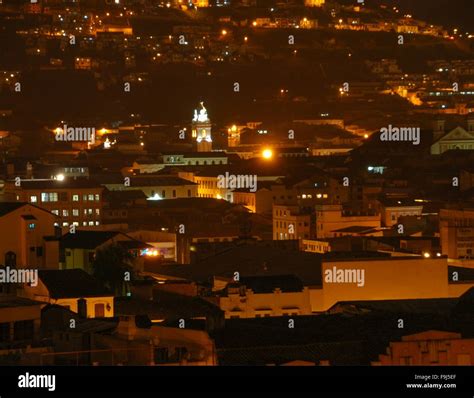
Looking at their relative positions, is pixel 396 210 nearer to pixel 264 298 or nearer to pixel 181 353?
pixel 264 298

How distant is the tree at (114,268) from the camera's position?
2298 centimetres

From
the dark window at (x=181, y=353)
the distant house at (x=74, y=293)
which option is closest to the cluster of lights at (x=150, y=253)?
the distant house at (x=74, y=293)

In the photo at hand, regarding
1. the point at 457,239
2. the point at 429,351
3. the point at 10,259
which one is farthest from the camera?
the point at 457,239

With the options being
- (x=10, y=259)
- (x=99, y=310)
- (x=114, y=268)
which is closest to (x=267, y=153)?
(x=10, y=259)

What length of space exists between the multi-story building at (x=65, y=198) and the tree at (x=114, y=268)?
11.9 m

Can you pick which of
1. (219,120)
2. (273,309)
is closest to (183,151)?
(219,120)

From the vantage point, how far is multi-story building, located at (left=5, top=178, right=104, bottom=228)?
3744 cm

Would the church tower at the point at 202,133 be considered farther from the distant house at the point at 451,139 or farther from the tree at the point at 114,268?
the tree at the point at 114,268

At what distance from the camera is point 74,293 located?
64.2 ft

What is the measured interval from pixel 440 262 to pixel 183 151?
35.9 m

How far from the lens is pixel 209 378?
9188 mm

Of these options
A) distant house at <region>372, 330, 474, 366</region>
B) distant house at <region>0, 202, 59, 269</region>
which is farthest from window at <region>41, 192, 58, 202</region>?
distant house at <region>372, 330, 474, 366</region>

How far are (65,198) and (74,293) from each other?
1857 cm

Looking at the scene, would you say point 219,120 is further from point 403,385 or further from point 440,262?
point 403,385
